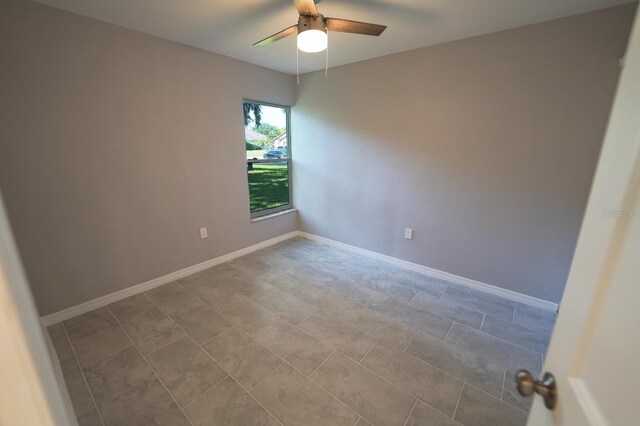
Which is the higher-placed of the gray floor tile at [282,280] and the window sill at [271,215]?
the window sill at [271,215]

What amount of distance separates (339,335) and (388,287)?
2.96 ft

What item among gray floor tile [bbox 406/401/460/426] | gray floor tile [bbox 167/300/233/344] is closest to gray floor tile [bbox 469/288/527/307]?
gray floor tile [bbox 406/401/460/426]

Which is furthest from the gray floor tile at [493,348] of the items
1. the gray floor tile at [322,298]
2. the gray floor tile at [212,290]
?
the gray floor tile at [212,290]

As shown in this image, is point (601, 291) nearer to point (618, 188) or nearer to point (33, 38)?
point (618, 188)

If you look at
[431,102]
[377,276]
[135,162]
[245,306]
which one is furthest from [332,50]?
[245,306]

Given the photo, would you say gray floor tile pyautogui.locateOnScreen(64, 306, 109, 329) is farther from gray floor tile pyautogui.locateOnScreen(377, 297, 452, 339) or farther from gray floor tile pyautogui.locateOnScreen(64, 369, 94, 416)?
gray floor tile pyautogui.locateOnScreen(377, 297, 452, 339)

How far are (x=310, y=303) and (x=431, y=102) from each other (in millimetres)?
2324

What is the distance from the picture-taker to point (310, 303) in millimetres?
2396

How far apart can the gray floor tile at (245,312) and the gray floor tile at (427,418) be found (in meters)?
1.21

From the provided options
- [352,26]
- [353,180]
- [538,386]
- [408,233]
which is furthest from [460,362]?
[352,26]

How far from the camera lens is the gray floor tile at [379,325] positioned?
197 cm

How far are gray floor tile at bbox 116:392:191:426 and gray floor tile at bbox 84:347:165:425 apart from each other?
0.04 metres

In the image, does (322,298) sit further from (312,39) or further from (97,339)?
(312,39)

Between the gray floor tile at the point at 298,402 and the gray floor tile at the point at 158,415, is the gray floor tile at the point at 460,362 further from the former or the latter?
the gray floor tile at the point at 158,415
